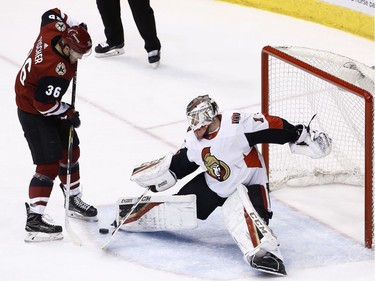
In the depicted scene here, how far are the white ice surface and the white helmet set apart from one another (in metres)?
0.49

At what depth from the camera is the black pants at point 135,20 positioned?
6.61 metres

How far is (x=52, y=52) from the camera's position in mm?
4281

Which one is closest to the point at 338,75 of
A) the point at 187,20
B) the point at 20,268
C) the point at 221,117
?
the point at 221,117

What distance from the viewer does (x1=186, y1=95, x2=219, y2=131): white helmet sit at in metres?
4.18

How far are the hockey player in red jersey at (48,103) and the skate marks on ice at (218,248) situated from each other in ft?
0.82

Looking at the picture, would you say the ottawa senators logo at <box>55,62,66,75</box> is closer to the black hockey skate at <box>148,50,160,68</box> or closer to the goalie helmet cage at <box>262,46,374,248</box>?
the goalie helmet cage at <box>262,46,374,248</box>


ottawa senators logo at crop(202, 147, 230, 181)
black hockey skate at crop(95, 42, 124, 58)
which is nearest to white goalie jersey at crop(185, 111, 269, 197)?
ottawa senators logo at crop(202, 147, 230, 181)

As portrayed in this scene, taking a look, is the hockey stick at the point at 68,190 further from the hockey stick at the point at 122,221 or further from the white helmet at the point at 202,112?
the white helmet at the point at 202,112

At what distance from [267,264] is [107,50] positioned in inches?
125

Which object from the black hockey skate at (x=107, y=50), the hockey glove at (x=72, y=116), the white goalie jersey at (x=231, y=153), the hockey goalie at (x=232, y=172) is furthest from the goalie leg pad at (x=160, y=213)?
the black hockey skate at (x=107, y=50)

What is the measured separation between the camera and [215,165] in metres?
4.25

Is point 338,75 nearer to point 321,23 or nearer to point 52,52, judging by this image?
point 52,52

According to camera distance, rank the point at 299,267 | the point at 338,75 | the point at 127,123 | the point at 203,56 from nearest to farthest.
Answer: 1. the point at 299,267
2. the point at 338,75
3. the point at 127,123
4. the point at 203,56

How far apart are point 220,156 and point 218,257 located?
1.22ft
